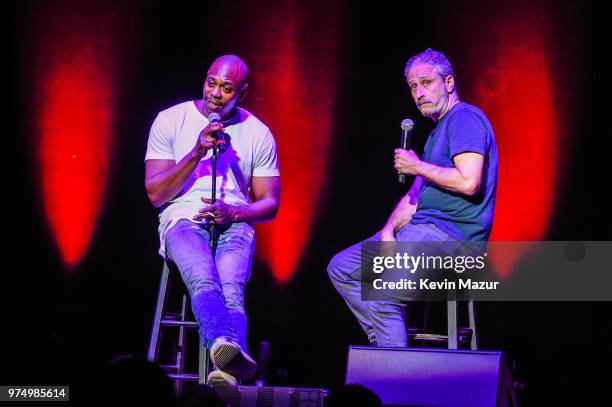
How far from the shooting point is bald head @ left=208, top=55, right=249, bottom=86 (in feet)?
12.3

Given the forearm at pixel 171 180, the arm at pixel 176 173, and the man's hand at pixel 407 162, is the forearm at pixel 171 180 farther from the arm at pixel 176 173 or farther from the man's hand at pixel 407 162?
the man's hand at pixel 407 162

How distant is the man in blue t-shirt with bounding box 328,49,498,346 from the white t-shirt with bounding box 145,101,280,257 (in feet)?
2.03

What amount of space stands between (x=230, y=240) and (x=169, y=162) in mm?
498

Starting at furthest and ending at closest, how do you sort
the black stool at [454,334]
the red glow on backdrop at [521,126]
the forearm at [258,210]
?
the red glow on backdrop at [521,126] → the forearm at [258,210] → the black stool at [454,334]

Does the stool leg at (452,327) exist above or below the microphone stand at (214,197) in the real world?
below

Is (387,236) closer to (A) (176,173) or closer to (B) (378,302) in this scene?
(B) (378,302)

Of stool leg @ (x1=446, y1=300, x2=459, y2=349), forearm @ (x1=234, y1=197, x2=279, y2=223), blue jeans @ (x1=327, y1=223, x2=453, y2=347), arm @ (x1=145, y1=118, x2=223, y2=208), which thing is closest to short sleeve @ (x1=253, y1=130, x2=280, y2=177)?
forearm @ (x1=234, y1=197, x2=279, y2=223)

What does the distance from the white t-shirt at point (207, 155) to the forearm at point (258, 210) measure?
0.08 meters

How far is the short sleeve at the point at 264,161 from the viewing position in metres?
3.89

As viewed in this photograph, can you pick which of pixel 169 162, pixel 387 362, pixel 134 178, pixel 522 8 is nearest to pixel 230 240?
pixel 169 162

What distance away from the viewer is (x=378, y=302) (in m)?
3.33

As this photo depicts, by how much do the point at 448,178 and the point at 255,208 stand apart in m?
0.90

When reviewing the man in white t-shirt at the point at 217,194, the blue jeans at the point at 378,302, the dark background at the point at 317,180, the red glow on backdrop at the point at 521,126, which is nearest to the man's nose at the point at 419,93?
the blue jeans at the point at 378,302

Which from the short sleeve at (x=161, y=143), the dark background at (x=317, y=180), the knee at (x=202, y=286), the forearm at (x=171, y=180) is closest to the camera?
the knee at (x=202, y=286)
